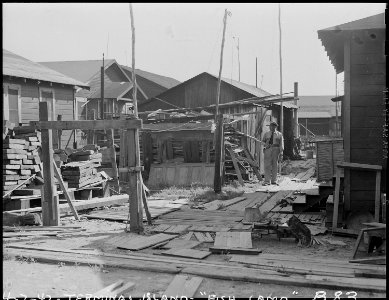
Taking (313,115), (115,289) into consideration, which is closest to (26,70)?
(115,289)

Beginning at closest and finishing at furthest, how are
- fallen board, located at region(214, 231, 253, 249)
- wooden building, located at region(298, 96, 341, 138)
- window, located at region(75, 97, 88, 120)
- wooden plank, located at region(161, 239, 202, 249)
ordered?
fallen board, located at region(214, 231, 253, 249)
wooden plank, located at region(161, 239, 202, 249)
window, located at region(75, 97, 88, 120)
wooden building, located at region(298, 96, 341, 138)

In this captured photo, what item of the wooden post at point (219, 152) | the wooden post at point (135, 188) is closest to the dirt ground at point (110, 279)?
the wooden post at point (135, 188)

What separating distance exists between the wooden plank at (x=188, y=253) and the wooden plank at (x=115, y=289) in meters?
1.54

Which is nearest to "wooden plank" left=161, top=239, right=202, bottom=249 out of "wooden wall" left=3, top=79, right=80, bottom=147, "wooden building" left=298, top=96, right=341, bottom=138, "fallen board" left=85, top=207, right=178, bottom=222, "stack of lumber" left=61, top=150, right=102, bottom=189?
"fallen board" left=85, top=207, right=178, bottom=222

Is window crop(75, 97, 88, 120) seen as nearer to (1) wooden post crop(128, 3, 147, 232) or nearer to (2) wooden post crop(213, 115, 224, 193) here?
(2) wooden post crop(213, 115, 224, 193)

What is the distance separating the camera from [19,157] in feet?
39.6

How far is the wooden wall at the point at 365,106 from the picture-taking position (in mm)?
8836

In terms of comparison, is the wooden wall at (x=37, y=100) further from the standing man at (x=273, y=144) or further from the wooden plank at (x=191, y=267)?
the wooden plank at (x=191, y=267)

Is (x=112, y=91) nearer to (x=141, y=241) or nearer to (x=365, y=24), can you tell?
(x=141, y=241)

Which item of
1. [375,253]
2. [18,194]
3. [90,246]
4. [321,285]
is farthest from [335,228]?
[18,194]

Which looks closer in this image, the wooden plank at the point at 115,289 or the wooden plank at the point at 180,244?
the wooden plank at the point at 115,289

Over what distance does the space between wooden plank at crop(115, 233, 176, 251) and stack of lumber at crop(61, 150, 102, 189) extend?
16.9 ft

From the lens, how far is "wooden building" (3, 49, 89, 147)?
64.8 feet

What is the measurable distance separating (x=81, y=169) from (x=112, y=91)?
2277 centimetres
